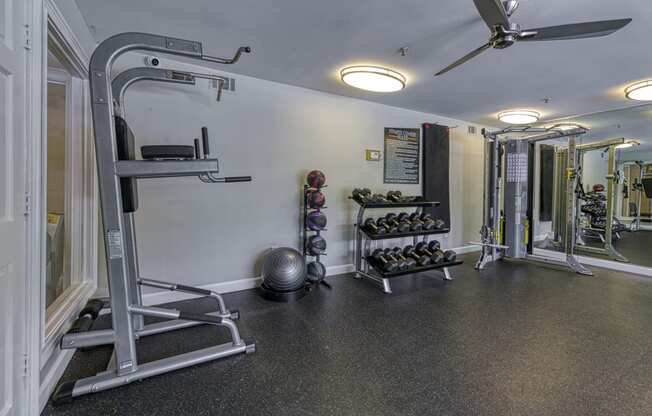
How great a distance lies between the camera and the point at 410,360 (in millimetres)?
1914

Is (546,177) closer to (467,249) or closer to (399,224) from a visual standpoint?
(467,249)

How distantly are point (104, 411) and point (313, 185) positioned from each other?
94.4 inches

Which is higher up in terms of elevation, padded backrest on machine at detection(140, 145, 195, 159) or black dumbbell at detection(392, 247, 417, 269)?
padded backrest on machine at detection(140, 145, 195, 159)

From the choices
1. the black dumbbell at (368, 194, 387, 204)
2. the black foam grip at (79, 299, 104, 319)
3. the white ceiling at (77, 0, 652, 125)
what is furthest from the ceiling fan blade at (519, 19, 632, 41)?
the black foam grip at (79, 299, 104, 319)

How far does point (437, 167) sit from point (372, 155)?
1179 mm

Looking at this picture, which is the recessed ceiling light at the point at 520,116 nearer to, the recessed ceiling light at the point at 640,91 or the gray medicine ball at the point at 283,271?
the recessed ceiling light at the point at 640,91

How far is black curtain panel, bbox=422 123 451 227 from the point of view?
14.5ft

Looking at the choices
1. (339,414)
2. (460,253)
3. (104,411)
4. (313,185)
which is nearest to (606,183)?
(460,253)

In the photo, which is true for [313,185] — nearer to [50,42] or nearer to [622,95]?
[50,42]

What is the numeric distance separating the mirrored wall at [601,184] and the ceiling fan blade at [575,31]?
3308 millimetres

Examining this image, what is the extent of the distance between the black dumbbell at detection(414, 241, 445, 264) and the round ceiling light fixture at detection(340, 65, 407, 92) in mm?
1922

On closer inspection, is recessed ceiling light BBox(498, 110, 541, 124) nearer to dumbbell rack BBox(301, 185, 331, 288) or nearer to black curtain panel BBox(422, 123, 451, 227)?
black curtain panel BBox(422, 123, 451, 227)

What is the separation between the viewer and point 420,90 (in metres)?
3.49

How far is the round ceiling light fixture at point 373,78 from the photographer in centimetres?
286
